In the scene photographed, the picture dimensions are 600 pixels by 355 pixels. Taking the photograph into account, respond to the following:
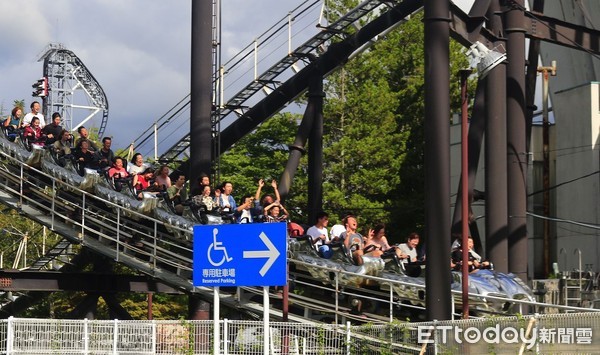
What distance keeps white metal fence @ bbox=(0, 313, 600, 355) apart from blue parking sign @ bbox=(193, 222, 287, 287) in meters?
2.09

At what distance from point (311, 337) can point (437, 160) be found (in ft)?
11.5

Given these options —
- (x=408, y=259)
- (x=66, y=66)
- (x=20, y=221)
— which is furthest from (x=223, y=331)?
(x=66, y=66)

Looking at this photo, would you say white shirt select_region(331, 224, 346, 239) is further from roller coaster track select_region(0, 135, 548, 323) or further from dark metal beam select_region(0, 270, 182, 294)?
dark metal beam select_region(0, 270, 182, 294)

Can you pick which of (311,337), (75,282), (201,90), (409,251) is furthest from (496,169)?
(75,282)

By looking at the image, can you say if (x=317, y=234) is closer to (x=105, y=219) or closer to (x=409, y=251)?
(x=409, y=251)

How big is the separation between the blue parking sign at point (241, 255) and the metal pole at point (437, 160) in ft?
11.0

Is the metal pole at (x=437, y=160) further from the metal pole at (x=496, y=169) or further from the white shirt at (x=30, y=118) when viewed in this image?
the white shirt at (x=30, y=118)

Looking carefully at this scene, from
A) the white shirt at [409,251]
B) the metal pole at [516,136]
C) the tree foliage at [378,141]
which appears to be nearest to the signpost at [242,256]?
the white shirt at [409,251]

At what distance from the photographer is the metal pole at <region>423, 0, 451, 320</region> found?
18219mm

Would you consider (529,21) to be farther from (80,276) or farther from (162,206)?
(80,276)

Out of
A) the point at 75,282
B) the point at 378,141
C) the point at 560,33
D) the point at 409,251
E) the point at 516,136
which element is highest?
the point at 378,141

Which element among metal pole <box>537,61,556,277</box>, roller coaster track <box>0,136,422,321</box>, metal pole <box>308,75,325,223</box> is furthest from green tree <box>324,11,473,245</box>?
roller coaster track <box>0,136,422,321</box>

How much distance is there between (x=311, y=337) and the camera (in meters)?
18.3

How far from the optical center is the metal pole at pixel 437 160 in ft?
59.8
